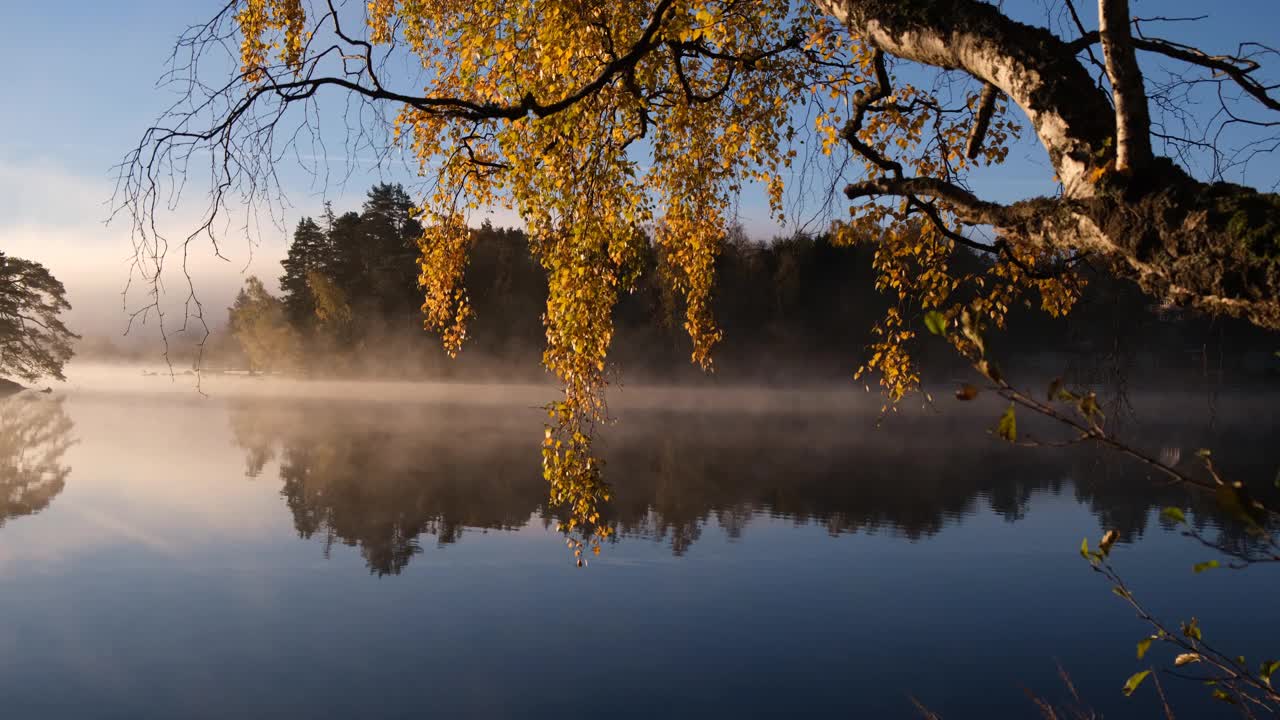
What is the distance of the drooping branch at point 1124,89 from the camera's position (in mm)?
2619

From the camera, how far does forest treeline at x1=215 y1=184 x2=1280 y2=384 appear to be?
5309 cm

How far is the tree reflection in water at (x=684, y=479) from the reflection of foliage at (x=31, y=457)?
476 centimetres

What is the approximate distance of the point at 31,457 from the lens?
23547 millimetres

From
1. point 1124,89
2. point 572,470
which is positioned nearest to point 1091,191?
point 1124,89

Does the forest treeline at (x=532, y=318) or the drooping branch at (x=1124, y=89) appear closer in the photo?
the drooping branch at (x=1124, y=89)

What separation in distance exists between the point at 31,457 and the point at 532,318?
3311 cm

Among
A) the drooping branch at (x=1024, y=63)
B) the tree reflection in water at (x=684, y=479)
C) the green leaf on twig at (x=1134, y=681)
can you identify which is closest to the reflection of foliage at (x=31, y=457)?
the tree reflection in water at (x=684, y=479)

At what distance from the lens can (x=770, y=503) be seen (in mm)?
18703

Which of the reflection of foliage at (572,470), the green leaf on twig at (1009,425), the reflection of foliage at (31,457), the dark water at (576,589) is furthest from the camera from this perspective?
the reflection of foliage at (31,457)

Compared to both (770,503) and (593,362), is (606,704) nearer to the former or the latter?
(593,362)

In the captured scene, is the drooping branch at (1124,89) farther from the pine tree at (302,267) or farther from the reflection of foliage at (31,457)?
the pine tree at (302,267)

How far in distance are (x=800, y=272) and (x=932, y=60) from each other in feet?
171

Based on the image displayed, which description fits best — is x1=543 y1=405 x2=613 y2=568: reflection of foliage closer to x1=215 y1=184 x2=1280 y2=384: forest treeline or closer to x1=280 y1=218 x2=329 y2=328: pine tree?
x1=215 y1=184 x2=1280 y2=384: forest treeline

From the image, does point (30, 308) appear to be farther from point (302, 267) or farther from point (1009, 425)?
point (1009, 425)
